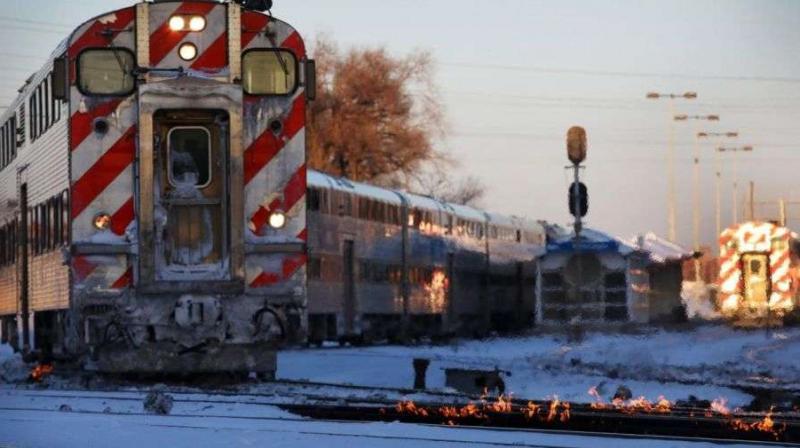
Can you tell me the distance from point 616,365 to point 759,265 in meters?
10.6

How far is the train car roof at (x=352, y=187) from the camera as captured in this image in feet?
110

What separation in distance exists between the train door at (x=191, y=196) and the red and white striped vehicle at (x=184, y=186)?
0.6 inches

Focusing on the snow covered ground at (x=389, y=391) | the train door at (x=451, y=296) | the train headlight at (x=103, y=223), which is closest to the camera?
the snow covered ground at (x=389, y=391)

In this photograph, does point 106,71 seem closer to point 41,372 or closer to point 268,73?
point 268,73

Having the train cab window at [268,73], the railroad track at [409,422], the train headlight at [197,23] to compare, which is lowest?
the railroad track at [409,422]

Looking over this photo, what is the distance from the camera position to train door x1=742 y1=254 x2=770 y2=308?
31.9m

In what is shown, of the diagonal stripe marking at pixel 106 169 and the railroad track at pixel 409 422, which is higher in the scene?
the diagonal stripe marking at pixel 106 169

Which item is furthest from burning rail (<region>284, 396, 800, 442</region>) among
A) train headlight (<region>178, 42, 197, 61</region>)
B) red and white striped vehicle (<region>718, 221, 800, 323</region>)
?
red and white striped vehicle (<region>718, 221, 800, 323</region>)

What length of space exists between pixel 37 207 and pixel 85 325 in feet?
16.5

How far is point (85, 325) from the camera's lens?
674 inches

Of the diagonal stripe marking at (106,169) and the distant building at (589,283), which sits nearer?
the diagonal stripe marking at (106,169)

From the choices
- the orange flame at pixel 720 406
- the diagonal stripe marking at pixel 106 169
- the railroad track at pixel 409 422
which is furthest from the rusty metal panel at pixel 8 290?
the orange flame at pixel 720 406

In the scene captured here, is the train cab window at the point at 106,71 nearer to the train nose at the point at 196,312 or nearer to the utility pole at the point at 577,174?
the train nose at the point at 196,312

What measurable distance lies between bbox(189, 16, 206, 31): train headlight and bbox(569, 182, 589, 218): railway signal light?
28.5 feet
